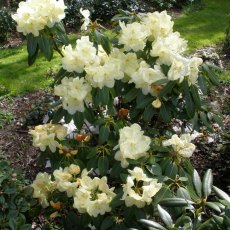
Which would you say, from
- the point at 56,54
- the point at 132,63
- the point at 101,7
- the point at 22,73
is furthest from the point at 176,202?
the point at 101,7

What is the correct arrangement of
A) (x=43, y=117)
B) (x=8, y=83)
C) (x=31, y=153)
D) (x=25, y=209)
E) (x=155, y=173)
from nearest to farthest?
(x=155, y=173)
(x=25, y=209)
(x=31, y=153)
(x=43, y=117)
(x=8, y=83)

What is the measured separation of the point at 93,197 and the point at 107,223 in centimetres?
16

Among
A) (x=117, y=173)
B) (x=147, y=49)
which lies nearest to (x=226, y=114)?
(x=147, y=49)

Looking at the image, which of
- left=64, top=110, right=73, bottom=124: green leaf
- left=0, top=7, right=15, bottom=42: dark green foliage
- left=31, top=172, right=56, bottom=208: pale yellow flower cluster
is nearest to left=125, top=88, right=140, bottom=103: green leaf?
left=64, top=110, right=73, bottom=124: green leaf

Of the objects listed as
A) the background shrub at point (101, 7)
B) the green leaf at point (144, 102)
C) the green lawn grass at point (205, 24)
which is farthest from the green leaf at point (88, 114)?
the background shrub at point (101, 7)

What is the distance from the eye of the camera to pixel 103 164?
251 centimetres

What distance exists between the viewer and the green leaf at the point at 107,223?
234cm

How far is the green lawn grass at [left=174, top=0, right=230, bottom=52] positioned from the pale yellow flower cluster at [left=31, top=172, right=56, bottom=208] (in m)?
4.40

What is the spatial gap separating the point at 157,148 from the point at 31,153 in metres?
2.11

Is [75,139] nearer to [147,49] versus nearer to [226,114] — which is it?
[147,49]

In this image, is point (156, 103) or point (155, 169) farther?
point (156, 103)

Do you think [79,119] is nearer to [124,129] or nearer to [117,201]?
[124,129]

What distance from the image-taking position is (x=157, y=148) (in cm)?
242

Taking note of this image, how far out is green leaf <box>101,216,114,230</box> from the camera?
7.66 feet
